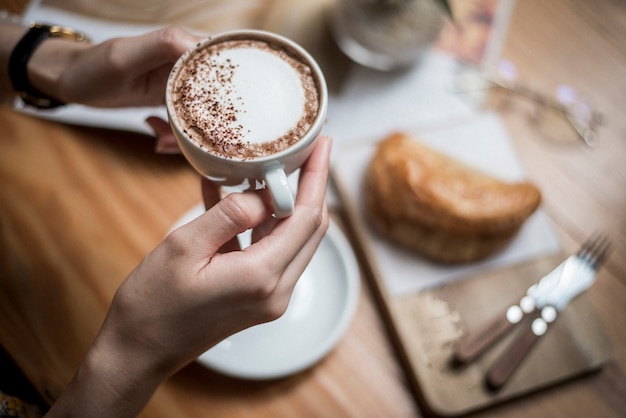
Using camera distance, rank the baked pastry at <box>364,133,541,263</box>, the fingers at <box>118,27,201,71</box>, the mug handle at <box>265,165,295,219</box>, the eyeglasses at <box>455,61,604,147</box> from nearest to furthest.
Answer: the mug handle at <box>265,165,295,219</box> < the fingers at <box>118,27,201,71</box> < the baked pastry at <box>364,133,541,263</box> < the eyeglasses at <box>455,61,604,147</box>

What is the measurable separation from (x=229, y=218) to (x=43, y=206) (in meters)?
0.51

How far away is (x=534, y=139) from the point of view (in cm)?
111

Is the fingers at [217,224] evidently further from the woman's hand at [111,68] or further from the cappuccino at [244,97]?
the woman's hand at [111,68]

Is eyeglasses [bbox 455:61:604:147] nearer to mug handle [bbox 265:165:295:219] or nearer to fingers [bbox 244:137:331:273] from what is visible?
fingers [bbox 244:137:331:273]

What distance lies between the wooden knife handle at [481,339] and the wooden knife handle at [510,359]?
3 cm

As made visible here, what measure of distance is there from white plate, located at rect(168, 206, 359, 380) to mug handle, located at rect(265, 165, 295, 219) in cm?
34

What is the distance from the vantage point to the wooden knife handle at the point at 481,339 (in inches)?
34.4

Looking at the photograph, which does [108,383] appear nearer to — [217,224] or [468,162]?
[217,224]

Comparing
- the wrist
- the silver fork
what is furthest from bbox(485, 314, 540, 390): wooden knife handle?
the wrist

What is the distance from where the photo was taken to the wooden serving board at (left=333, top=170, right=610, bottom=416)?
87cm

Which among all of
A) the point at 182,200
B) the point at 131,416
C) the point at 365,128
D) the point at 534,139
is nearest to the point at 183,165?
the point at 182,200

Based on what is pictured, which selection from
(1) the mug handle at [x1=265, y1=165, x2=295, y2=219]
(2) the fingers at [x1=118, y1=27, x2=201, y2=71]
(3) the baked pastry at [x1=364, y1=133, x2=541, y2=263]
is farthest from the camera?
(3) the baked pastry at [x1=364, y1=133, x2=541, y2=263]

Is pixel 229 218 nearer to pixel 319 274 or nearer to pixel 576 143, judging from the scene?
pixel 319 274

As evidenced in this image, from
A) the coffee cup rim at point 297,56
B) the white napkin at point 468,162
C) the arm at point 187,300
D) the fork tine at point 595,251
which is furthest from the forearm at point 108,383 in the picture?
the fork tine at point 595,251
